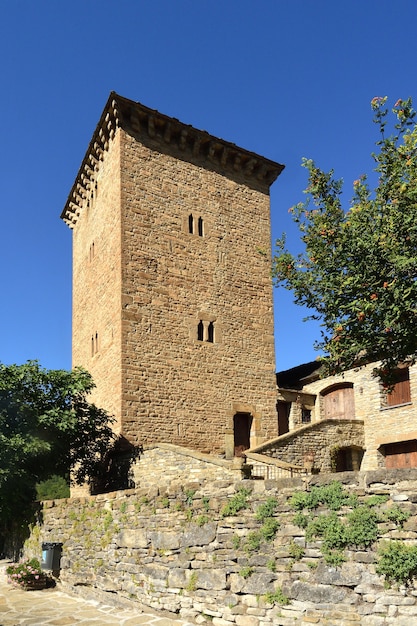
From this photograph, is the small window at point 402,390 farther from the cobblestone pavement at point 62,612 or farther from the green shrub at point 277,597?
the green shrub at point 277,597

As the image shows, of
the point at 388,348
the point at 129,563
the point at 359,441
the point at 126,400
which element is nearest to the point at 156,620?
the point at 129,563

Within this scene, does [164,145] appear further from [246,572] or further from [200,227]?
[246,572]

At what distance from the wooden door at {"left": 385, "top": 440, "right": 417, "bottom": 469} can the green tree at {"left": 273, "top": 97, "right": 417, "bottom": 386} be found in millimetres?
8657

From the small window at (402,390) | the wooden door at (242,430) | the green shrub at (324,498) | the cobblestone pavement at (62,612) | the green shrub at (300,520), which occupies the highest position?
the small window at (402,390)

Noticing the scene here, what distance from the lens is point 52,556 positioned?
37.9 ft

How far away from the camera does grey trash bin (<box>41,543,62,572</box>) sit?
11523 mm

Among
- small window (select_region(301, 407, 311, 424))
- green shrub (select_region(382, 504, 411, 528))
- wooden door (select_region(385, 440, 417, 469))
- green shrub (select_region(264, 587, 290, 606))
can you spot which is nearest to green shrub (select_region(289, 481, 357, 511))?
green shrub (select_region(382, 504, 411, 528))

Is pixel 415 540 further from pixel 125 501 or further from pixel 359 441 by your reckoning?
pixel 359 441

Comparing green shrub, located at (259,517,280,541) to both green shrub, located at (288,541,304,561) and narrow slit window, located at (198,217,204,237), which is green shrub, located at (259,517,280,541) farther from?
narrow slit window, located at (198,217,204,237)

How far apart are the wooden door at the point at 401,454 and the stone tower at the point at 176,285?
4250mm

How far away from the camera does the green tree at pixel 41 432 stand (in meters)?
13.9

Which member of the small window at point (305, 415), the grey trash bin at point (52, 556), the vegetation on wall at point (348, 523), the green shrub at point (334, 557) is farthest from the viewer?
the small window at point (305, 415)

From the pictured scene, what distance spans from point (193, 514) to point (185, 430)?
806 centimetres

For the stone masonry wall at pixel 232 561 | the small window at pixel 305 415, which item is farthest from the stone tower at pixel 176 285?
the stone masonry wall at pixel 232 561
